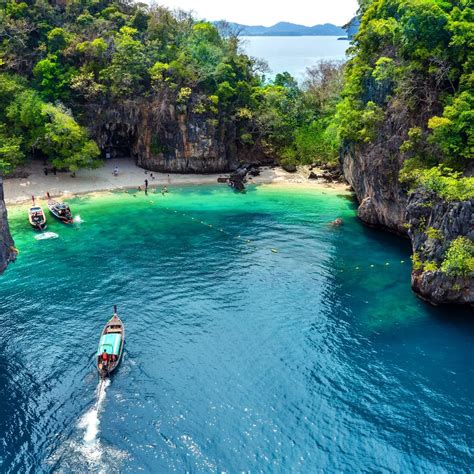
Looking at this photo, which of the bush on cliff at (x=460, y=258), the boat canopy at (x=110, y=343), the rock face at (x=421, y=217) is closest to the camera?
the boat canopy at (x=110, y=343)

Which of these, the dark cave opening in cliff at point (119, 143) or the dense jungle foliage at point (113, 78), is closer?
the dense jungle foliage at point (113, 78)

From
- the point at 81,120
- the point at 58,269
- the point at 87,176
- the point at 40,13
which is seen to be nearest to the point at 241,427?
the point at 58,269

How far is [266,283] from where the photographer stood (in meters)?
38.8

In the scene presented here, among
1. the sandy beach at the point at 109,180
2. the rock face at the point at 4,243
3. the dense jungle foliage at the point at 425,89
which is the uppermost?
the dense jungle foliage at the point at 425,89

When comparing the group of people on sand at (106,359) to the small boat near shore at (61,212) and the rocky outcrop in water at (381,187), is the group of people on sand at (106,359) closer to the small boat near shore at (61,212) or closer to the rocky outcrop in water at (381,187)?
the small boat near shore at (61,212)

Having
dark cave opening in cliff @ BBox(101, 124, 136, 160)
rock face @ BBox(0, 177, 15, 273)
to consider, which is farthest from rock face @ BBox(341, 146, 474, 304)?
dark cave opening in cliff @ BBox(101, 124, 136, 160)

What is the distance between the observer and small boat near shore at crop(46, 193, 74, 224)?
51219 mm

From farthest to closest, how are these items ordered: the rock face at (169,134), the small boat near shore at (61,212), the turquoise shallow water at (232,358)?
the rock face at (169,134)
the small boat near shore at (61,212)
the turquoise shallow water at (232,358)

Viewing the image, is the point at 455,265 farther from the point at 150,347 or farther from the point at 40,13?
the point at 40,13

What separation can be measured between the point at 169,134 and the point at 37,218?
25.7 meters

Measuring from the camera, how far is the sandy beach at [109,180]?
60875mm

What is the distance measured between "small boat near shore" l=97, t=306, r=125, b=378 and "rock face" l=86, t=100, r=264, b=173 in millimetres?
41786

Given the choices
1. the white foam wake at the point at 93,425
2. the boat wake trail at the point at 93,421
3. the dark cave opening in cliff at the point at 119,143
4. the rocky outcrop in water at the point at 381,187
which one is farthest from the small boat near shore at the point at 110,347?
the dark cave opening in cliff at the point at 119,143

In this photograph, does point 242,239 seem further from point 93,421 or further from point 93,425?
point 93,425
